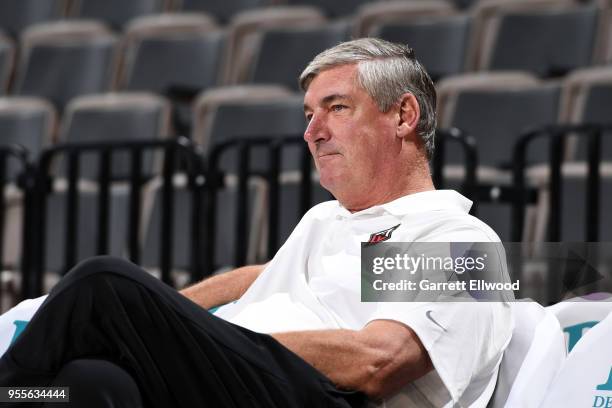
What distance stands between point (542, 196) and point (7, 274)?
1.90 metres

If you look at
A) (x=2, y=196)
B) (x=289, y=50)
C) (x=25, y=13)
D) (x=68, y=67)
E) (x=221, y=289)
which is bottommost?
(x=2, y=196)

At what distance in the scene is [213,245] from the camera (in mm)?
3832

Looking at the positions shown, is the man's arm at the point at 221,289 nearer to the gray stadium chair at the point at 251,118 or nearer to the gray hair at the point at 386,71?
the gray hair at the point at 386,71

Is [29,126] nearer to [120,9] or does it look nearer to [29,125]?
[29,125]

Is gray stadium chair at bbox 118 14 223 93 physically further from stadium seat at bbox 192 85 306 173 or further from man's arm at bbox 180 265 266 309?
man's arm at bbox 180 265 266 309

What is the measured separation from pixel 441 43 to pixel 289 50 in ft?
2.30

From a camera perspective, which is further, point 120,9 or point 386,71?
point 120,9

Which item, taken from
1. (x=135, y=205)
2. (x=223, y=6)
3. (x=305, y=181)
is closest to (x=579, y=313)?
(x=305, y=181)

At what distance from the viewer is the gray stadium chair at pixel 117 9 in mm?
5969

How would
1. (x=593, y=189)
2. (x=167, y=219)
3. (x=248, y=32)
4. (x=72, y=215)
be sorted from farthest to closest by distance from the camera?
1. (x=248, y=32)
2. (x=72, y=215)
3. (x=167, y=219)
4. (x=593, y=189)

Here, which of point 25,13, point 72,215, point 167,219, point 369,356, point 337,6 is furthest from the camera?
point 25,13

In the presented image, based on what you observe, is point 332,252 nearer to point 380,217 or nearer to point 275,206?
point 380,217

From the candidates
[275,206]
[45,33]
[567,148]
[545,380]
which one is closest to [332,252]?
[545,380]

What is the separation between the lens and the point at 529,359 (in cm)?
194
